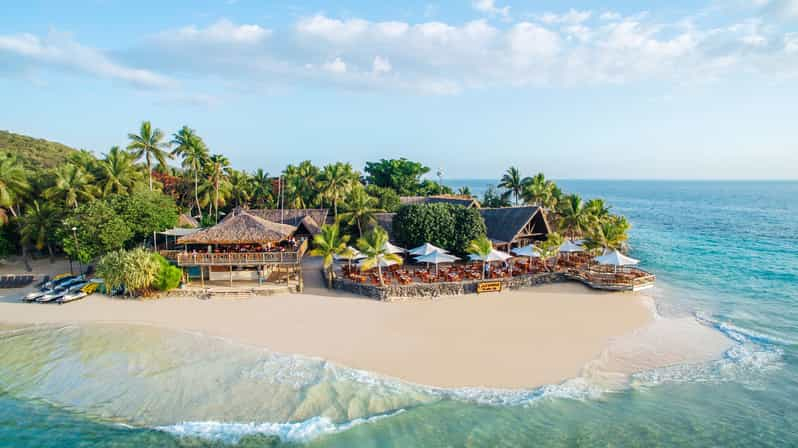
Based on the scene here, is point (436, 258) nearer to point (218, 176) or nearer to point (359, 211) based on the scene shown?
point (359, 211)

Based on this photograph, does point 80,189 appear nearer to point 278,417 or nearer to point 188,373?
point 188,373

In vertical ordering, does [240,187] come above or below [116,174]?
below

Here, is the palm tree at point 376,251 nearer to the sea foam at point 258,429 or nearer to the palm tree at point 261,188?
the sea foam at point 258,429

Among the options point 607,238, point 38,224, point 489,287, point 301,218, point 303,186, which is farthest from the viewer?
point 303,186


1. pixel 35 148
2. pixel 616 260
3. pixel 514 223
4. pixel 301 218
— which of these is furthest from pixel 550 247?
pixel 35 148

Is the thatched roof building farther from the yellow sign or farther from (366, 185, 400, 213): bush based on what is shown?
(366, 185, 400, 213): bush

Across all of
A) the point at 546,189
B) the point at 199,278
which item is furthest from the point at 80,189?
the point at 546,189

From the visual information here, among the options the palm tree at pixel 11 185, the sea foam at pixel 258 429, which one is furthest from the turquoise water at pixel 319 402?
the palm tree at pixel 11 185
